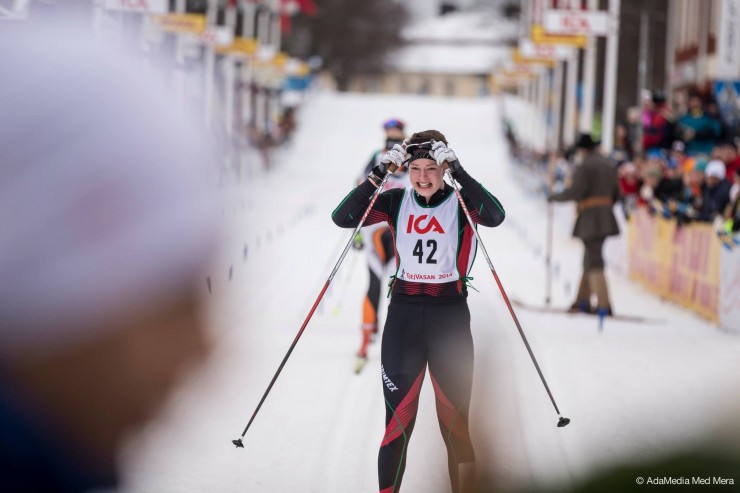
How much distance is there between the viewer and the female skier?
470 cm

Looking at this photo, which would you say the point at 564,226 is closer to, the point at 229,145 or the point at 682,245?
the point at 682,245

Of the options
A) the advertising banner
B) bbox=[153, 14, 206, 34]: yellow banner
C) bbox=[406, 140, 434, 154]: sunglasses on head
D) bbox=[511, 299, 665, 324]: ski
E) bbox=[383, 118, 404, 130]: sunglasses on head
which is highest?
bbox=[153, 14, 206, 34]: yellow banner

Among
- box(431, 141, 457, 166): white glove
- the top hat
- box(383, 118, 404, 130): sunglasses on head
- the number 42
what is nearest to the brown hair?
box(431, 141, 457, 166): white glove

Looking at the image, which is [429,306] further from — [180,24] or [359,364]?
[180,24]

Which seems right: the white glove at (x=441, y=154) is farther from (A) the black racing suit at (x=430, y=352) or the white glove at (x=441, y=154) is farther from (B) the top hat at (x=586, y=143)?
(B) the top hat at (x=586, y=143)

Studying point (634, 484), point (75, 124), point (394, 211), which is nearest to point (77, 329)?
point (75, 124)

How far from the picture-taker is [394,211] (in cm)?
488

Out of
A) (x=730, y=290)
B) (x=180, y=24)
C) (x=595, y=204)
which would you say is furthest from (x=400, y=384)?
(x=180, y=24)

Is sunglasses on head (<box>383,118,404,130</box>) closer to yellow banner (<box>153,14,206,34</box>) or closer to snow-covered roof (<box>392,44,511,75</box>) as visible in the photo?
yellow banner (<box>153,14,206,34</box>)

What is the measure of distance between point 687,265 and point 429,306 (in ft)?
27.9

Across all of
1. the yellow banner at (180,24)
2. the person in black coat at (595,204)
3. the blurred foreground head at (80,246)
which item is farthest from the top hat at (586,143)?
the yellow banner at (180,24)

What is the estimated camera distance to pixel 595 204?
11.1 m

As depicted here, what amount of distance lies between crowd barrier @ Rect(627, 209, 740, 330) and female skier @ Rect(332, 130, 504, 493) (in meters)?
6.24

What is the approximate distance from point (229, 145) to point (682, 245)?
72.6ft
